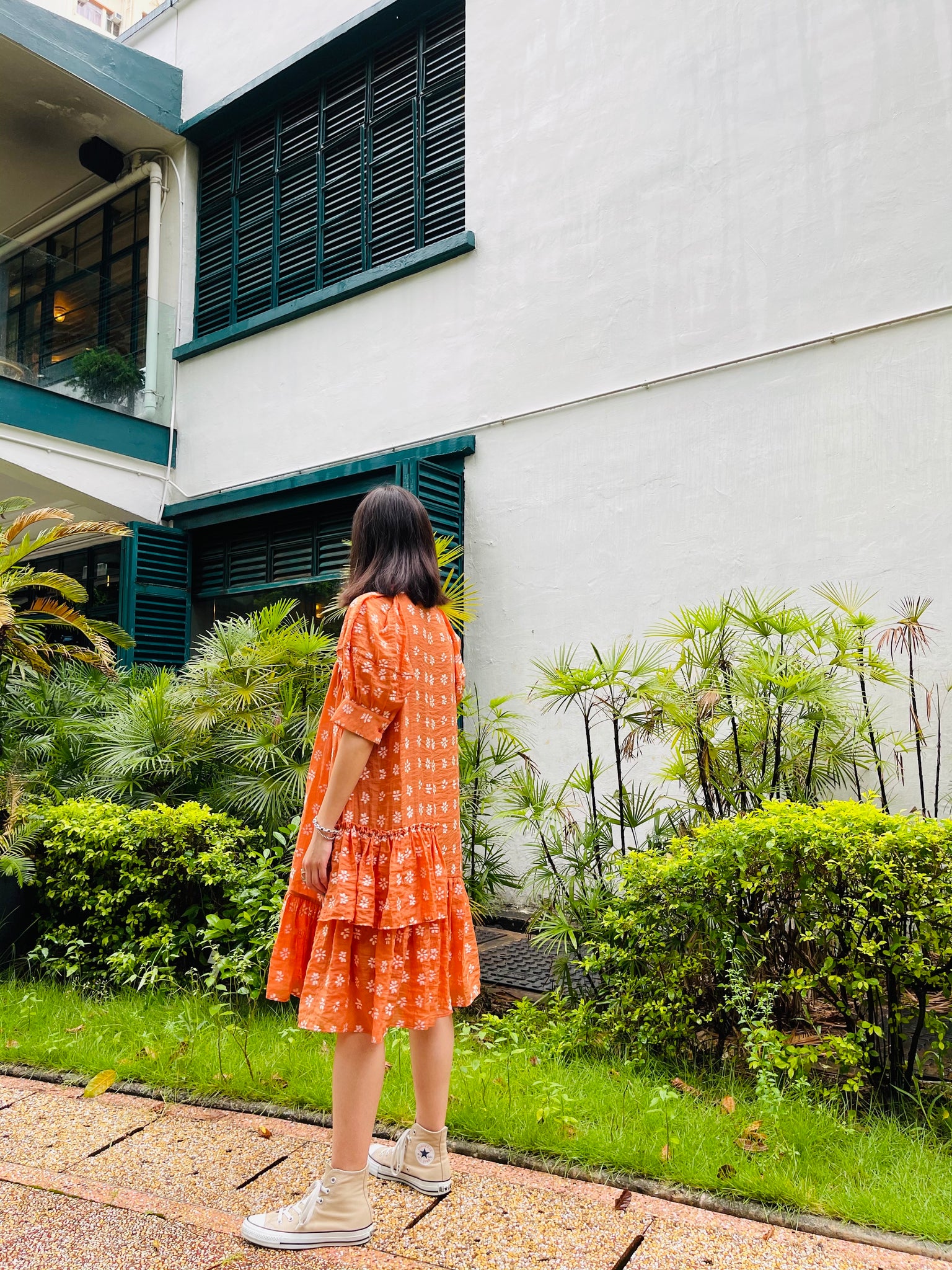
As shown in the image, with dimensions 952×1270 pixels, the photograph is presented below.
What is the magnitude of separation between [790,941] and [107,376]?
8706 millimetres

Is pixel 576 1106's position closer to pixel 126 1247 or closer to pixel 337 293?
pixel 126 1247

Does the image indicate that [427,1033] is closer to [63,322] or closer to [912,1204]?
[912,1204]

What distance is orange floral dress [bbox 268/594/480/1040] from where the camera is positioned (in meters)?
2.46

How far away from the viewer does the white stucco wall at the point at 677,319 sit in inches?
224

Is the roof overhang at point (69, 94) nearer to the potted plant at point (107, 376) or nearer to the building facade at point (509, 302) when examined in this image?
the building facade at point (509, 302)

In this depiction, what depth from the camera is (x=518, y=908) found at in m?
6.86

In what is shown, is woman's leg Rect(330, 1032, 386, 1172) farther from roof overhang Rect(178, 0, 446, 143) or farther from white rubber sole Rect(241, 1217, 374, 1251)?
roof overhang Rect(178, 0, 446, 143)

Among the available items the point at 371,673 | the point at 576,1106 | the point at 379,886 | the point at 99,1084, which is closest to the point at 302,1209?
the point at 379,886

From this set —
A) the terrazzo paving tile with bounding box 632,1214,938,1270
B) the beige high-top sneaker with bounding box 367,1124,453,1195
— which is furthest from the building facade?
the beige high-top sneaker with bounding box 367,1124,453,1195

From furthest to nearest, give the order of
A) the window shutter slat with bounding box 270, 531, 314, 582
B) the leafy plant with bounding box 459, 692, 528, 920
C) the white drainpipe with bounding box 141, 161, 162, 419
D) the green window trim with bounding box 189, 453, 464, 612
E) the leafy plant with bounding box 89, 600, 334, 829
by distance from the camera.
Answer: the white drainpipe with bounding box 141, 161, 162, 419
the window shutter slat with bounding box 270, 531, 314, 582
the green window trim with bounding box 189, 453, 464, 612
the leafy plant with bounding box 89, 600, 334, 829
the leafy plant with bounding box 459, 692, 528, 920

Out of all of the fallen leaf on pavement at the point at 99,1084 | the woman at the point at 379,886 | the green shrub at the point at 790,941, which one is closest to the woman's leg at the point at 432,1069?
the woman at the point at 379,886

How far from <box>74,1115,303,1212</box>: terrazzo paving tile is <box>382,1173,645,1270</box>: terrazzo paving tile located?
0.55 m

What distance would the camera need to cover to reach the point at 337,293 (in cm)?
862

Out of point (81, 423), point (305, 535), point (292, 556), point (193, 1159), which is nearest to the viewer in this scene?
point (193, 1159)
